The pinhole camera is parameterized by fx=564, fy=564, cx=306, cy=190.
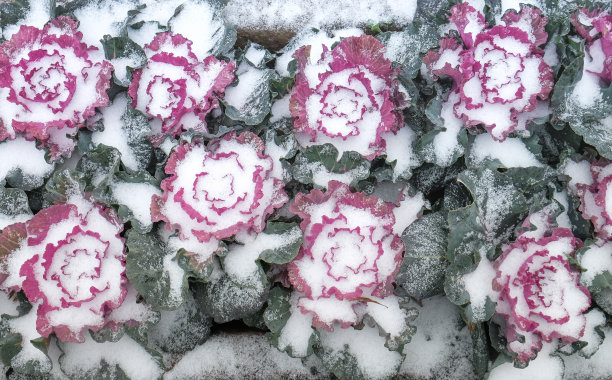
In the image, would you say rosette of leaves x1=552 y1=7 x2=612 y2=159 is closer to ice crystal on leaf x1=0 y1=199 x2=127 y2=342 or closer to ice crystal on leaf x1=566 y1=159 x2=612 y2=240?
ice crystal on leaf x1=566 y1=159 x2=612 y2=240

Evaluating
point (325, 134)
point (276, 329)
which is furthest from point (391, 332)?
point (325, 134)

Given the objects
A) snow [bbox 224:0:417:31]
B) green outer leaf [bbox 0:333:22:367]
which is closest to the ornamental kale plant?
green outer leaf [bbox 0:333:22:367]

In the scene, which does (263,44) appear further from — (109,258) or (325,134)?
(109,258)

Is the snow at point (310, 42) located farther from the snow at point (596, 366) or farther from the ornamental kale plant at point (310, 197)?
the snow at point (596, 366)

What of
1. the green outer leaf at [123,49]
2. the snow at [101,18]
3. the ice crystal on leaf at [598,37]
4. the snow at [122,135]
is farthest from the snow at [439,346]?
the snow at [101,18]

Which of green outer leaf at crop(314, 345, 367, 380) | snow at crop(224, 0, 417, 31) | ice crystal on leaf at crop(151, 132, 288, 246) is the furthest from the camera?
snow at crop(224, 0, 417, 31)

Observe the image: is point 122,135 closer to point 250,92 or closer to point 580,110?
point 250,92
